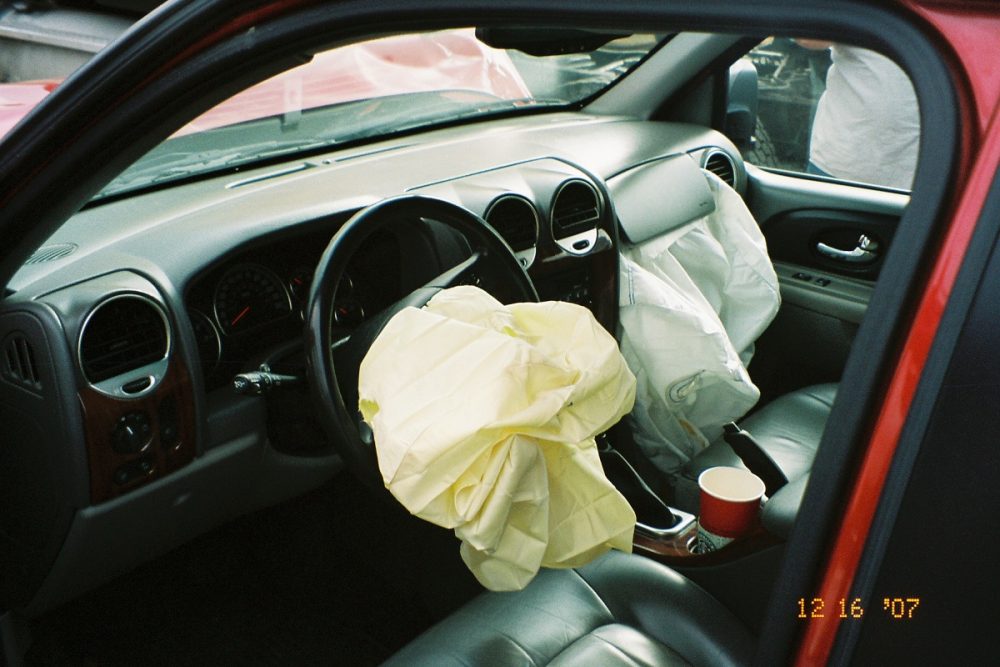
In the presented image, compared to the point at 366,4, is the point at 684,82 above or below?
below

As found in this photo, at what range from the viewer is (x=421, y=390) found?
1050mm

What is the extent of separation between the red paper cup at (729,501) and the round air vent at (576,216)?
0.75m

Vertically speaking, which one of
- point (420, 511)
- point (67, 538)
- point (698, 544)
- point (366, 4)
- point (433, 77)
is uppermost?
point (366, 4)

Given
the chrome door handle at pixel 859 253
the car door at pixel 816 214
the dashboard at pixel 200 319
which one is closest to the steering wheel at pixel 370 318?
the dashboard at pixel 200 319

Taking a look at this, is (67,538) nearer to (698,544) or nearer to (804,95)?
(698,544)

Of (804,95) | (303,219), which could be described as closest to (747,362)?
(804,95)

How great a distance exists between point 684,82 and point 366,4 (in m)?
2.15

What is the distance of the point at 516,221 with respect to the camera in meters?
2.04

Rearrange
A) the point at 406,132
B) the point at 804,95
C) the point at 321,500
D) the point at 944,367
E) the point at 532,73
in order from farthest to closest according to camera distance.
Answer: the point at 532,73
the point at 804,95
the point at 406,132
the point at 321,500
the point at 944,367

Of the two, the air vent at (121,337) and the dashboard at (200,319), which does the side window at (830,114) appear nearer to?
the dashboard at (200,319)

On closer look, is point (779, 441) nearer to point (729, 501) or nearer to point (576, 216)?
point (729, 501)

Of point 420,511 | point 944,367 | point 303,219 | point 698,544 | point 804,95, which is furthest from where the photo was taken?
point 804,95

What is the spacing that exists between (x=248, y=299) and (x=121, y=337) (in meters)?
0.30

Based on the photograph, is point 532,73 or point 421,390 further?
point 532,73
